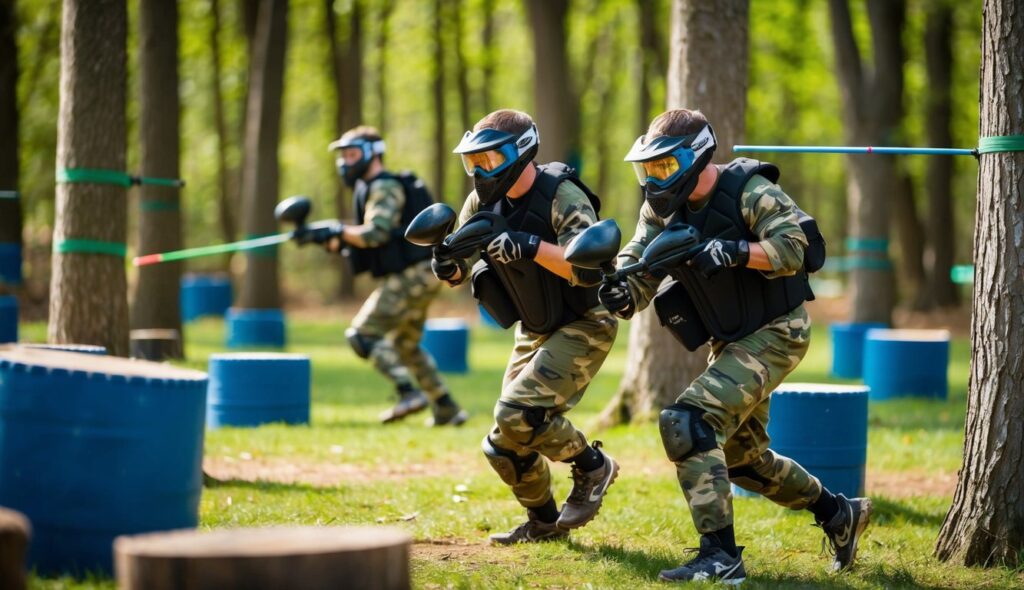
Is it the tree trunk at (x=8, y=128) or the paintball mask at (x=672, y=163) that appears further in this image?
the tree trunk at (x=8, y=128)

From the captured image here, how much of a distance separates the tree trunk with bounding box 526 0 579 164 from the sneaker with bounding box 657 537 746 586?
Result: 14089 mm

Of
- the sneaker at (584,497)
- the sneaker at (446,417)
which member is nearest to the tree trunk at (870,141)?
the sneaker at (446,417)

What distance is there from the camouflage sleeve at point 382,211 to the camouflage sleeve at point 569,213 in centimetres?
467

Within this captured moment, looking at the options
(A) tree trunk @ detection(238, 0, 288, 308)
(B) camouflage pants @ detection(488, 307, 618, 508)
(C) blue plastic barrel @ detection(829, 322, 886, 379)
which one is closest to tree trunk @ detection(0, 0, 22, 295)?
(A) tree trunk @ detection(238, 0, 288, 308)

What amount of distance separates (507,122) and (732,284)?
1302mm

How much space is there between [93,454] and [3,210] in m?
16.7

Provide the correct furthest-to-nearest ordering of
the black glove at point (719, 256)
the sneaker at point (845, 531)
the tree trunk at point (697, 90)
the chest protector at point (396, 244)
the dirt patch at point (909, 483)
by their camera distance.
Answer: the chest protector at point (396, 244), the tree trunk at point (697, 90), the dirt patch at point (909, 483), the sneaker at point (845, 531), the black glove at point (719, 256)

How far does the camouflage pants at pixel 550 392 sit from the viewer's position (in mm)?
5855

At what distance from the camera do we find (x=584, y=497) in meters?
6.21

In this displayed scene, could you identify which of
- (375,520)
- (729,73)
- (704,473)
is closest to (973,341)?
(704,473)

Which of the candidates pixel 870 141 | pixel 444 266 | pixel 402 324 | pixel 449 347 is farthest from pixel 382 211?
Answer: pixel 870 141

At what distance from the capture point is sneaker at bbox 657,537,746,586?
17.1 ft

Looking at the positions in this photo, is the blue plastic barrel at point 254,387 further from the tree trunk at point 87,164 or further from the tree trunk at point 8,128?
the tree trunk at point 8,128

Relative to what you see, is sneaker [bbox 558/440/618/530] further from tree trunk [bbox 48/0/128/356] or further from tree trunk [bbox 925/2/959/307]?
tree trunk [bbox 925/2/959/307]
